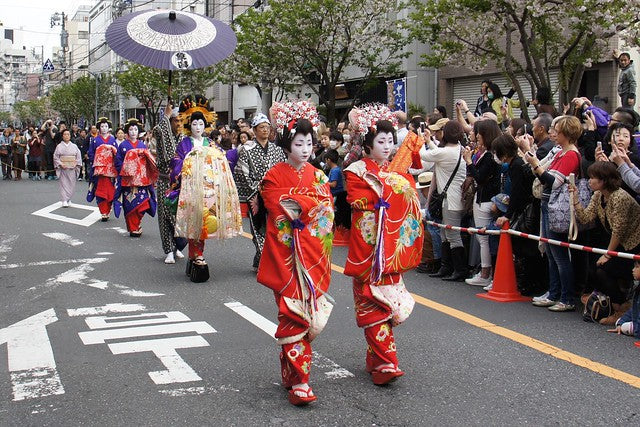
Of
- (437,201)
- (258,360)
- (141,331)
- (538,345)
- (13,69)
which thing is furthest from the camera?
(13,69)

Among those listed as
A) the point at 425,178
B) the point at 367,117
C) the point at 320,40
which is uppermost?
the point at 320,40

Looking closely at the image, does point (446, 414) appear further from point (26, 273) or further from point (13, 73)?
point (13, 73)

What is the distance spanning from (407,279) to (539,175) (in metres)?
2.19

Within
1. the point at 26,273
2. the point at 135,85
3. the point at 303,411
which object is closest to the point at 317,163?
the point at 26,273

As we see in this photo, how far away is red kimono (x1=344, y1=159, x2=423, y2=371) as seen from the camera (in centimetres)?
490

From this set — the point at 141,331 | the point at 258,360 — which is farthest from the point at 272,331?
the point at 141,331

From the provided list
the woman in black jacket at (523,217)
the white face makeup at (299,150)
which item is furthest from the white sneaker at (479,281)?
the white face makeup at (299,150)

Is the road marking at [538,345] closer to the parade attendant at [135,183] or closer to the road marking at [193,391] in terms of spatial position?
the road marking at [193,391]

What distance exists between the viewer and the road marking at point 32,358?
4.83 metres

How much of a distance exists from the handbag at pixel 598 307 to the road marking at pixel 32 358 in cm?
430

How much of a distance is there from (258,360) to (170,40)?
4593 millimetres

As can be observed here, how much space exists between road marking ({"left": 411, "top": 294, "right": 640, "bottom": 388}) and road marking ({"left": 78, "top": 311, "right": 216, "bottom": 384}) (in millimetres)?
2161

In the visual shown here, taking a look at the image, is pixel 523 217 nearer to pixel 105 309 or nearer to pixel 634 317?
pixel 634 317

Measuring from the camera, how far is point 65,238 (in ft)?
39.4
